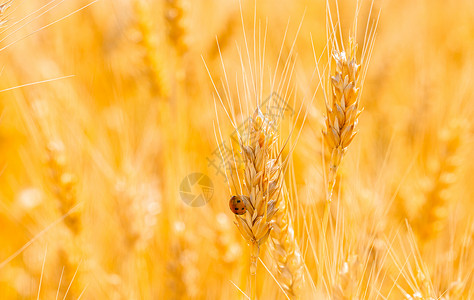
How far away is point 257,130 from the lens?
0.66m

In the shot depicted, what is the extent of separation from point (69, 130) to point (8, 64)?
358 millimetres

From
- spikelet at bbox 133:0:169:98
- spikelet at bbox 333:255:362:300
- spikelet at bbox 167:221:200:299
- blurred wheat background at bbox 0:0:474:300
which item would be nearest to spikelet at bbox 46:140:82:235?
blurred wheat background at bbox 0:0:474:300

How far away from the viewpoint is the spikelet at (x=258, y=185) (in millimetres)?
663

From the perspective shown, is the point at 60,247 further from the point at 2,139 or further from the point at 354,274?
the point at 2,139

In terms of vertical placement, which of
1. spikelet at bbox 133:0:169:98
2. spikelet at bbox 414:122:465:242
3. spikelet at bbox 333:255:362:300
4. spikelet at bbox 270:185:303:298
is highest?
spikelet at bbox 133:0:169:98

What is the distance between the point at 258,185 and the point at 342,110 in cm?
18

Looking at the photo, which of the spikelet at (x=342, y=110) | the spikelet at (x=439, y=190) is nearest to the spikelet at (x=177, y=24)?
the spikelet at (x=342, y=110)

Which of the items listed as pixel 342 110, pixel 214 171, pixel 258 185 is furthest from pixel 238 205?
pixel 214 171

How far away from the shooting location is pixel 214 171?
138cm

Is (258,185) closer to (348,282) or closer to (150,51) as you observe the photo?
(348,282)

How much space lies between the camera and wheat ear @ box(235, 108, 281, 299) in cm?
66

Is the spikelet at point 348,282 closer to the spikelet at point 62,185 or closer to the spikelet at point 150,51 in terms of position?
the spikelet at point 62,185

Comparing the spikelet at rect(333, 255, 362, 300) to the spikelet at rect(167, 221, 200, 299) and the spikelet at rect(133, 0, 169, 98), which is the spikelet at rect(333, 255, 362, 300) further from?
the spikelet at rect(133, 0, 169, 98)

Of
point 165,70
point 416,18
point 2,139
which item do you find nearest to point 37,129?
point 165,70
